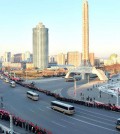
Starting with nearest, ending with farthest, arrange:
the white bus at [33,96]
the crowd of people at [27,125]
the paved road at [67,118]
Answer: the crowd of people at [27,125]
the paved road at [67,118]
the white bus at [33,96]

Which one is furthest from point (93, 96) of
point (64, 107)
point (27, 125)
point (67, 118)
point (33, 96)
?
point (27, 125)

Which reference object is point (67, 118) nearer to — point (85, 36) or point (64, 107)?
point (64, 107)

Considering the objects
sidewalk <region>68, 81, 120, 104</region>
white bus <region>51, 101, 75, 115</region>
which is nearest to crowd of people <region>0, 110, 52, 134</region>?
white bus <region>51, 101, 75, 115</region>

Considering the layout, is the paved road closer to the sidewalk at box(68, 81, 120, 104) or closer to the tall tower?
the sidewalk at box(68, 81, 120, 104)

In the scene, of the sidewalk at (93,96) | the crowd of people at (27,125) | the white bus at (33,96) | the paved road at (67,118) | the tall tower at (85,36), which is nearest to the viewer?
the crowd of people at (27,125)

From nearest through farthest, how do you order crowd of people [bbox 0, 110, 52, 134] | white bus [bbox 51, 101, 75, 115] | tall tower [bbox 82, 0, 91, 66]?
crowd of people [bbox 0, 110, 52, 134]
white bus [bbox 51, 101, 75, 115]
tall tower [bbox 82, 0, 91, 66]

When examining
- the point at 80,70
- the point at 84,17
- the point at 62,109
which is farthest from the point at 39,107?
the point at 84,17

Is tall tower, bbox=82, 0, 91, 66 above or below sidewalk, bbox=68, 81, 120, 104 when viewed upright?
above

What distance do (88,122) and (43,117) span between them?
5832 mm

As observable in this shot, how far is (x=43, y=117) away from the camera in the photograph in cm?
3678

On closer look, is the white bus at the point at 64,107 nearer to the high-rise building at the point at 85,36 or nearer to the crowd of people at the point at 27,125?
the crowd of people at the point at 27,125

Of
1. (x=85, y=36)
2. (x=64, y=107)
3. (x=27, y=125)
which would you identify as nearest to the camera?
(x=27, y=125)

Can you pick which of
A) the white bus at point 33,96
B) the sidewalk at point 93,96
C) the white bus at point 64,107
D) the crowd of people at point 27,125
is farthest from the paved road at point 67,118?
the sidewalk at point 93,96

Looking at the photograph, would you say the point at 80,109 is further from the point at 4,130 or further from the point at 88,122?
the point at 4,130
